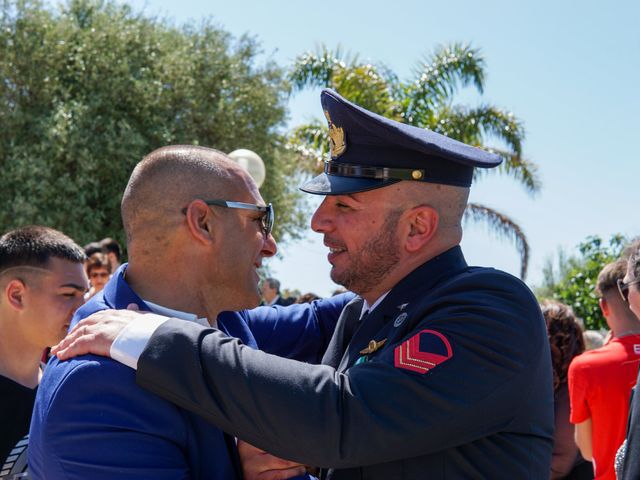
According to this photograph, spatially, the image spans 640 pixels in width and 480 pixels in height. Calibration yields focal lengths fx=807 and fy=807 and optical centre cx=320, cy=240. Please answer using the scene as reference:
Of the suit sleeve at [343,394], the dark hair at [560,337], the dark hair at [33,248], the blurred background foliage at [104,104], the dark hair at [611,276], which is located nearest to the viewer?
the suit sleeve at [343,394]

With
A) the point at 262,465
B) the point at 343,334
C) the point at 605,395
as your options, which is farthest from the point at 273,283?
the point at 262,465

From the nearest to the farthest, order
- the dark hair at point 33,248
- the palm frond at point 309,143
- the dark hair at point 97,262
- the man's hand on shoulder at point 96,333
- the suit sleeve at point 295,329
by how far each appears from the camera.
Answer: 1. the man's hand on shoulder at point 96,333
2. the suit sleeve at point 295,329
3. the dark hair at point 33,248
4. the dark hair at point 97,262
5. the palm frond at point 309,143

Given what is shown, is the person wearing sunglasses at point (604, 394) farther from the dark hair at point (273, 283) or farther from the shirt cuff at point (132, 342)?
the dark hair at point (273, 283)

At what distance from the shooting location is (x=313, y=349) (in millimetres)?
3455

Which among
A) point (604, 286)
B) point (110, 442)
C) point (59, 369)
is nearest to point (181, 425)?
point (110, 442)

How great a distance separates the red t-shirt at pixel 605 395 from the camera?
181 inches

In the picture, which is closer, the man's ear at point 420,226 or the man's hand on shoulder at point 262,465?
the man's hand on shoulder at point 262,465

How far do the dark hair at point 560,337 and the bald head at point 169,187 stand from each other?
114 inches

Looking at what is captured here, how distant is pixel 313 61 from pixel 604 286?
44.9 ft

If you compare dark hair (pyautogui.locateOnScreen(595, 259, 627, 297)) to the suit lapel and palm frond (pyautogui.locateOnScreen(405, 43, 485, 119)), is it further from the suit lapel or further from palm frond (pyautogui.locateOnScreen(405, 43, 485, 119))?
palm frond (pyautogui.locateOnScreen(405, 43, 485, 119))

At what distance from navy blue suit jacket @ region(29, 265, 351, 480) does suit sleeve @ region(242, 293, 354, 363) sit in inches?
40.5

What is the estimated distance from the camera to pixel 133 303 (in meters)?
2.49

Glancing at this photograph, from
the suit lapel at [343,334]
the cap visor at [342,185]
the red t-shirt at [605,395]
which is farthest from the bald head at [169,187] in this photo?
the red t-shirt at [605,395]

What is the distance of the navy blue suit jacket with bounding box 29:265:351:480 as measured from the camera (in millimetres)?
2121
